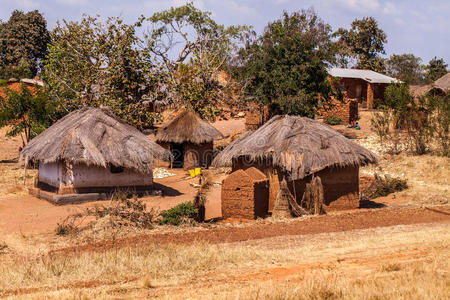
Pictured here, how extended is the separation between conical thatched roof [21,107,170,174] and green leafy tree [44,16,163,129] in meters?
6.84

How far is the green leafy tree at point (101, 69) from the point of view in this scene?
89.8 ft

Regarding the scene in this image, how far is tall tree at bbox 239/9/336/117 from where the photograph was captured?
2916cm

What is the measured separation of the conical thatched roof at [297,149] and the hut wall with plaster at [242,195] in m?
1.46

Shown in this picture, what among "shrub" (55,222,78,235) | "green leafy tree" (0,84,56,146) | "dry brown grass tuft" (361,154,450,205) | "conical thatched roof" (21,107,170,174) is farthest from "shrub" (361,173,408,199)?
"green leafy tree" (0,84,56,146)

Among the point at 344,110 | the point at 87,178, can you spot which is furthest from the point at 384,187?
the point at 344,110

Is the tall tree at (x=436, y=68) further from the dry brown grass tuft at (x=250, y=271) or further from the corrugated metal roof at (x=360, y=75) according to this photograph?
the dry brown grass tuft at (x=250, y=271)

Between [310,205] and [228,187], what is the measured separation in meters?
2.57

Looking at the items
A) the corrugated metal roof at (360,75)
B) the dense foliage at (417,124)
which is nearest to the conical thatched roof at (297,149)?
the dense foliage at (417,124)

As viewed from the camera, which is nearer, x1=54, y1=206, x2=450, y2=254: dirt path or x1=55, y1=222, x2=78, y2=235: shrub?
x1=54, y1=206, x2=450, y2=254: dirt path

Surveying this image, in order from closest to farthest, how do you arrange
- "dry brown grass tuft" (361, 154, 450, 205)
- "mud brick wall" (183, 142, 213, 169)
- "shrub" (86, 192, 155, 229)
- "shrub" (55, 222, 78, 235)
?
"shrub" (55, 222, 78, 235), "shrub" (86, 192, 155, 229), "dry brown grass tuft" (361, 154, 450, 205), "mud brick wall" (183, 142, 213, 169)

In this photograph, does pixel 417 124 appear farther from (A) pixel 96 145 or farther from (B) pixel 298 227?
(A) pixel 96 145

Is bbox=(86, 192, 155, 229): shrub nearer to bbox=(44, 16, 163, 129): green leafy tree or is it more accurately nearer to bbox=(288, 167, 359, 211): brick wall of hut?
bbox=(288, 167, 359, 211): brick wall of hut

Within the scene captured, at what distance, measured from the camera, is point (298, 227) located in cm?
1310

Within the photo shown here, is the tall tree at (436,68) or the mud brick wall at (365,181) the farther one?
the tall tree at (436,68)
